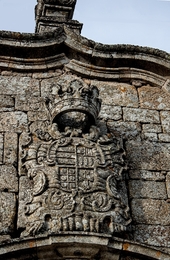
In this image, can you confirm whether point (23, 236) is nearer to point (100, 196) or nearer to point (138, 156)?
point (100, 196)

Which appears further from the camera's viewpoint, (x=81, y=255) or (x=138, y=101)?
(x=138, y=101)

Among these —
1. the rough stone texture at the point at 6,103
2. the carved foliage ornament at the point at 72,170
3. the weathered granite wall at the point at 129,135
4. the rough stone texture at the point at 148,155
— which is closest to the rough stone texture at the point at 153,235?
the weathered granite wall at the point at 129,135

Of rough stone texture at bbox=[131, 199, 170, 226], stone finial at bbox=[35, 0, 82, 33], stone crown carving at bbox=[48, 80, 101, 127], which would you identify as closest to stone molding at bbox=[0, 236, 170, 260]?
Result: rough stone texture at bbox=[131, 199, 170, 226]

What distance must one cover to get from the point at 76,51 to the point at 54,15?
0.99 m

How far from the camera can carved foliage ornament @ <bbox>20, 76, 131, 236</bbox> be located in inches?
194

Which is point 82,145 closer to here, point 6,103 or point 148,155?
point 148,155

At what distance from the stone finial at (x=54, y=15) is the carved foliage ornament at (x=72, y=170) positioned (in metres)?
1.47

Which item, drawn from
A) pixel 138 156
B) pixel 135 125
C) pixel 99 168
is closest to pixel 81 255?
pixel 99 168

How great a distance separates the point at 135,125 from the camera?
240 inches

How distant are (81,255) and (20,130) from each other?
147cm

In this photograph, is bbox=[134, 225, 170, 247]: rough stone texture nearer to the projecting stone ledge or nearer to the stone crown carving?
the projecting stone ledge

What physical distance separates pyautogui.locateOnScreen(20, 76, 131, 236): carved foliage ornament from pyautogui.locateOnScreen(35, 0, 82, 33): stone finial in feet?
4.84

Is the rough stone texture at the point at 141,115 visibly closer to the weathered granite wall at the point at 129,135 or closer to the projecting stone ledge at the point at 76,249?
the weathered granite wall at the point at 129,135

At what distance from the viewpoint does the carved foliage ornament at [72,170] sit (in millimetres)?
4934
